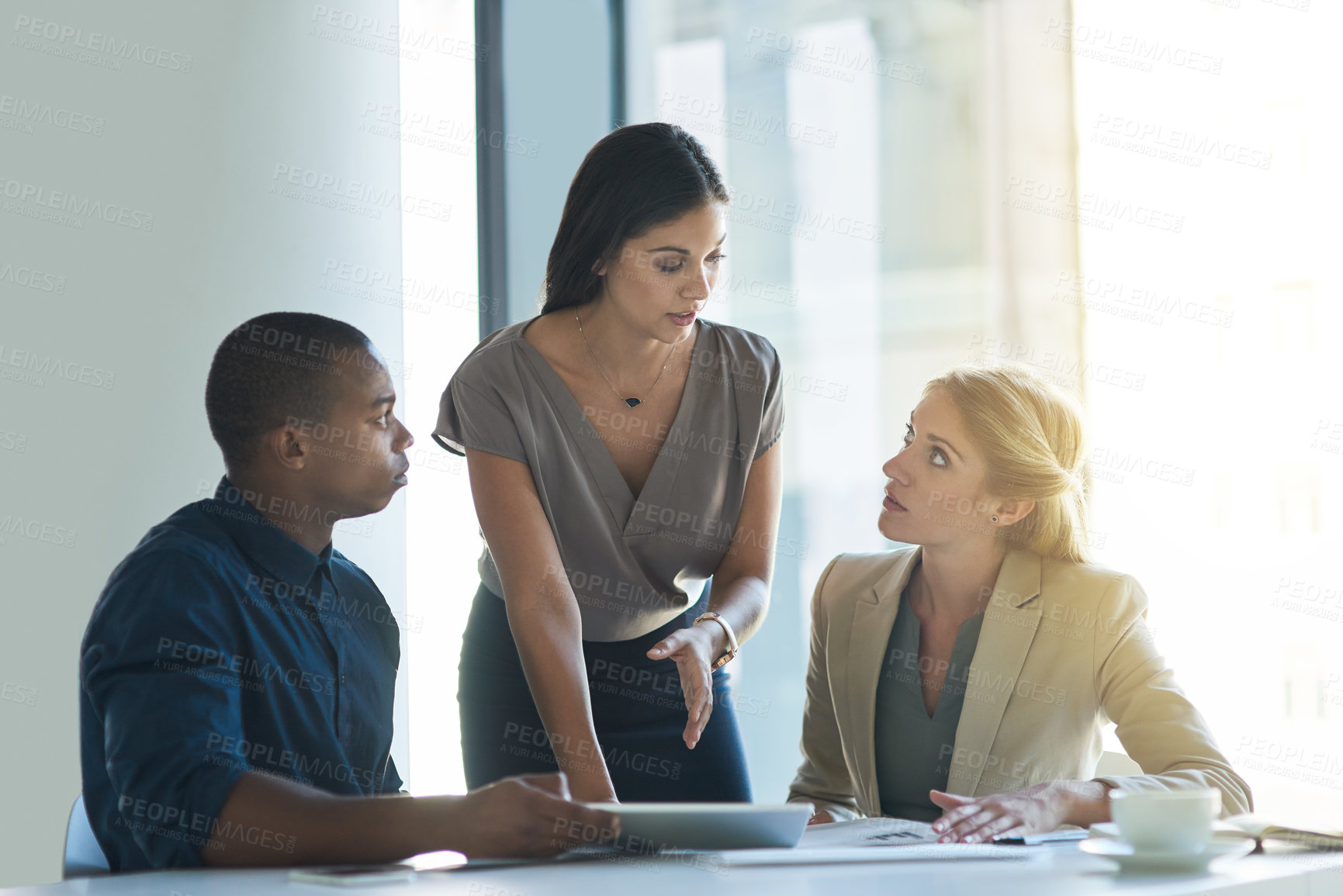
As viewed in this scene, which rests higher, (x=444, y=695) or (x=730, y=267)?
(x=730, y=267)

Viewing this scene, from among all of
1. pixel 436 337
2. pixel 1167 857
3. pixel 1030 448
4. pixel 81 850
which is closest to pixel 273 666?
pixel 81 850

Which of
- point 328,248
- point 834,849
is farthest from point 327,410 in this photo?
point 328,248

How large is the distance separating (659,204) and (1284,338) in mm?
1722

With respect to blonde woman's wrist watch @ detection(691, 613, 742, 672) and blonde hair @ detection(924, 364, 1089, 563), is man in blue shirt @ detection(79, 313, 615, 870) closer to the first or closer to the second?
blonde woman's wrist watch @ detection(691, 613, 742, 672)

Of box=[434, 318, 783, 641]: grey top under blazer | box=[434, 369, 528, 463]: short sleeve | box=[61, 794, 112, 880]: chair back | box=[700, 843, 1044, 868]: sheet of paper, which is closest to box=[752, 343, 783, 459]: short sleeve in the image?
box=[434, 318, 783, 641]: grey top under blazer

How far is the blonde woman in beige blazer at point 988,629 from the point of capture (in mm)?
1745

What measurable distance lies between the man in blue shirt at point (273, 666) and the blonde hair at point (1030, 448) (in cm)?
97

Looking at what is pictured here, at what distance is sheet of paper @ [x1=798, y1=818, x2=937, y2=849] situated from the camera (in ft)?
4.18

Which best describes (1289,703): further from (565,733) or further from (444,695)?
(444,695)

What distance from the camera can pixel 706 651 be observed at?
5.32ft

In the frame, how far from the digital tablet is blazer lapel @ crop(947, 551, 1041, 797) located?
625mm

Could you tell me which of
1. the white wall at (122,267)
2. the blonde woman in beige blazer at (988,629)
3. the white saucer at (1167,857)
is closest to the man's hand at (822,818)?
the blonde woman in beige blazer at (988,629)

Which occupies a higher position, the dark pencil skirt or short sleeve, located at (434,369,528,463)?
short sleeve, located at (434,369,528,463)

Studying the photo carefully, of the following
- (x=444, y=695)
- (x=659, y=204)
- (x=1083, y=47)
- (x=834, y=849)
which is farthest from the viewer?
(x=444, y=695)
